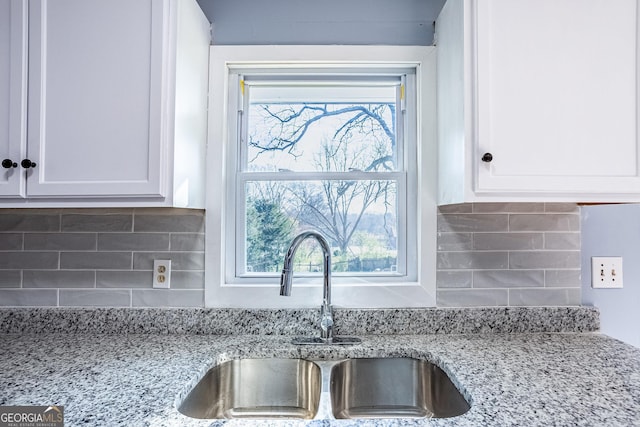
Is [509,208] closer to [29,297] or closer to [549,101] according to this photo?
[549,101]

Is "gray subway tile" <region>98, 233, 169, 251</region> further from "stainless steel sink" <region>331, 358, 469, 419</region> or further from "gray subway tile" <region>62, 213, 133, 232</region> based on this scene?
"stainless steel sink" <region>331, 358, 469, 419</region>

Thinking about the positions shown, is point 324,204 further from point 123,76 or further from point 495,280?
point 123,76

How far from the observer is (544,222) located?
147 centimetres

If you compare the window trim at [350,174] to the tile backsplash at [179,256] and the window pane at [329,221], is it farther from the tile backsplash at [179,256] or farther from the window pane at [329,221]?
the tile backsplash at [179,256]

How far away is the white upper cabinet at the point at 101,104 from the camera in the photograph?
3.83ft

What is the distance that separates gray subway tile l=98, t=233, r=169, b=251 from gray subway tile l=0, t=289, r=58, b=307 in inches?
10.0

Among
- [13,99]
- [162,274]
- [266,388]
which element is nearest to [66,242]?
[162,274]

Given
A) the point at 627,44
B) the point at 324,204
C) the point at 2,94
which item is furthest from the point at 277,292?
the point at 627,44

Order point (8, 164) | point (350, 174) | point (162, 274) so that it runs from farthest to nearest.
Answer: point (350, 174), point (162, 274), point (8, 164)

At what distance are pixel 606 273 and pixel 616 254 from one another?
0.26 ft

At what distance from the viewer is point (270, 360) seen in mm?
1291

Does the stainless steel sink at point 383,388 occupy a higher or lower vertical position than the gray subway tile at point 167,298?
lower

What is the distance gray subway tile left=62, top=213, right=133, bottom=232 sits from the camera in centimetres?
147

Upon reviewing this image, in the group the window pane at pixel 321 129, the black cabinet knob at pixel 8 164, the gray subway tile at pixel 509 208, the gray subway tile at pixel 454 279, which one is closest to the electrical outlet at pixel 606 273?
the gray subway tile at pixel 509 208
